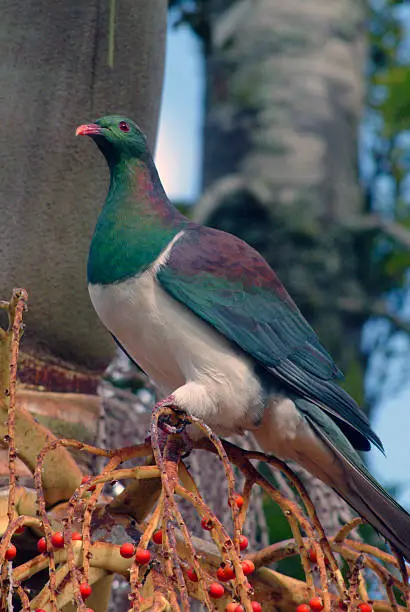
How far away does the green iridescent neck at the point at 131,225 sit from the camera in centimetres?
211

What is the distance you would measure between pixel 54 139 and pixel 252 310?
51 centimetres

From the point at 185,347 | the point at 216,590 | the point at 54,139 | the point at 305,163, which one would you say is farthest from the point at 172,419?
the point at 305,163

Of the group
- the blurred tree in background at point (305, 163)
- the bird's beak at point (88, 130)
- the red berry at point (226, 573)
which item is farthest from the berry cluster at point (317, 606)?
the blurred tree in background at point (305, 163)

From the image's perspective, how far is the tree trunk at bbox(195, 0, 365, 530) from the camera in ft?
13.9

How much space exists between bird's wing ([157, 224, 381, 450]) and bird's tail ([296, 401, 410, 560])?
56mm

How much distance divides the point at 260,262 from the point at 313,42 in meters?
2.39

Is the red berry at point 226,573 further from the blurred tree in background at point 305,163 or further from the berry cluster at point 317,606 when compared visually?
the blurred tree in background at point 305,163

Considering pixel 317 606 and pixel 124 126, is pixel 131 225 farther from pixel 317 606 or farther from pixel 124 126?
pixel 317 606

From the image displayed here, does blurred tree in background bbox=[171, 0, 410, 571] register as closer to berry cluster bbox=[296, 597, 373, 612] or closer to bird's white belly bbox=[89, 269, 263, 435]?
bird's white belly bbox=[89, 269, 263, 435]

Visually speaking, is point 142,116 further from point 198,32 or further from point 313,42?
point 313,42

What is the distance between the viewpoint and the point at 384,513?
2.01 metres

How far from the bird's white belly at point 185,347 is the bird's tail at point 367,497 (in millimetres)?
129

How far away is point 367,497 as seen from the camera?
205 centimetres

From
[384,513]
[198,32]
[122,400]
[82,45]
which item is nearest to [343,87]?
[198,32]
